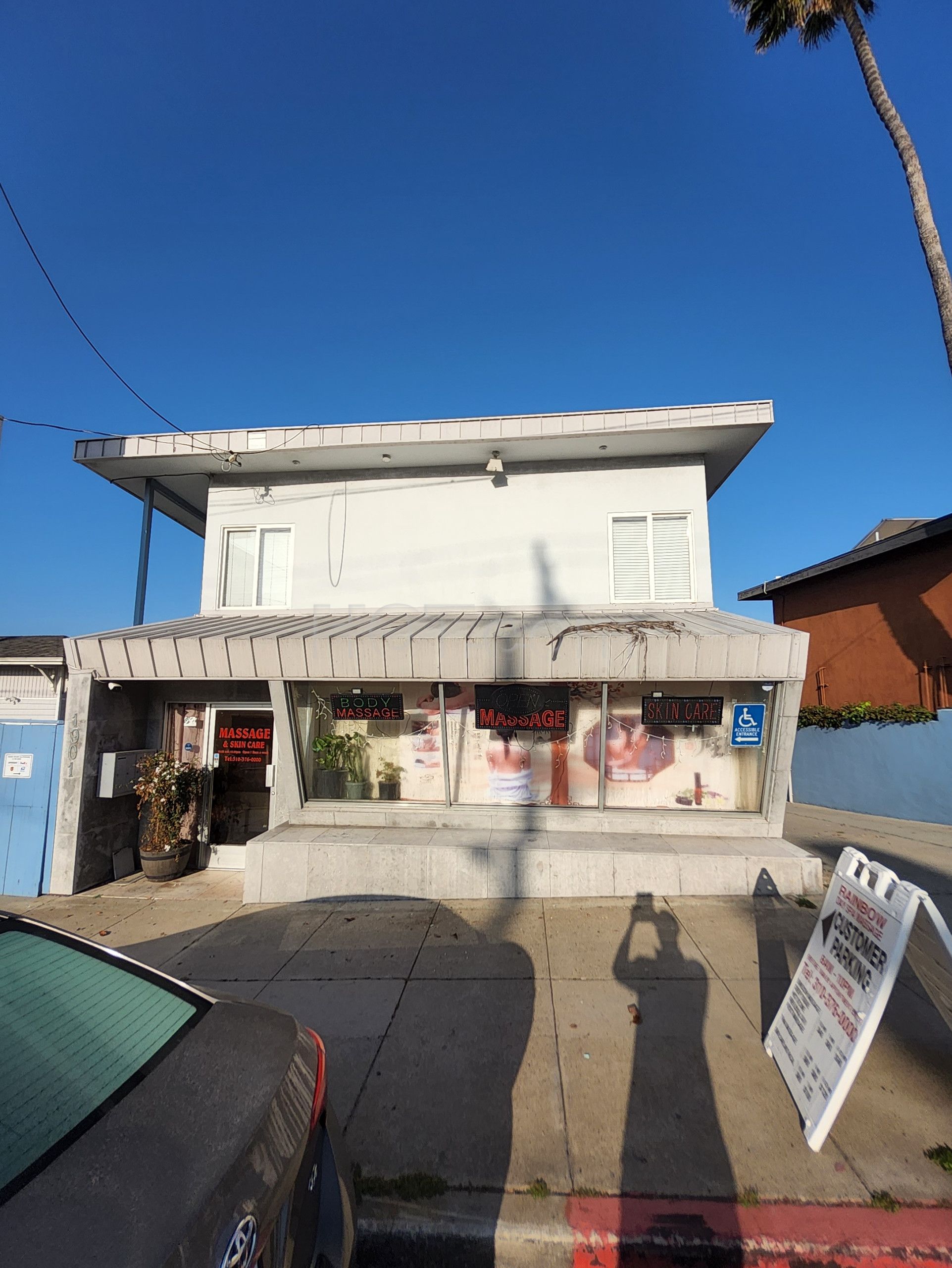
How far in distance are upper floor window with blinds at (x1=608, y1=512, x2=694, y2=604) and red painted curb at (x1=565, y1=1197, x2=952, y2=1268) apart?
687cm

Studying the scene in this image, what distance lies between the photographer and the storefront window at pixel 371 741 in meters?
7.83

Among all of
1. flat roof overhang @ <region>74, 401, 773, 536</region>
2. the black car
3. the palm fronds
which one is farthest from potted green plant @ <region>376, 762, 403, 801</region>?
the palm fronds

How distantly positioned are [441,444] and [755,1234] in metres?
8.46

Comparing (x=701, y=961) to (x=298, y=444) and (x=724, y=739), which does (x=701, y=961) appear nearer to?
(x=724, y=739)

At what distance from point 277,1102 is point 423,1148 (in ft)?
5.58

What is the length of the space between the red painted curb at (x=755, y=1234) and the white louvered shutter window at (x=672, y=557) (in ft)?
22.8

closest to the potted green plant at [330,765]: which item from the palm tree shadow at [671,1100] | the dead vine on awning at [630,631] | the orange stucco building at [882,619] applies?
the dead vine on awning at [630,631]

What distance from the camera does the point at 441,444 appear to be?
8594 millimetres

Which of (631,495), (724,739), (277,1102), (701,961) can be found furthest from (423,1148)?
(631,495)

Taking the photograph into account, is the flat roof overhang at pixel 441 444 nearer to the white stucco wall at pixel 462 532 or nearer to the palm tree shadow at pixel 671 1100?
the white stucco wall at pixel 462 532

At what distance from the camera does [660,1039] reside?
13.0ft

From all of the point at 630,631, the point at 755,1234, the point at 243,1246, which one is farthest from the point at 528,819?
the point at 243,1246

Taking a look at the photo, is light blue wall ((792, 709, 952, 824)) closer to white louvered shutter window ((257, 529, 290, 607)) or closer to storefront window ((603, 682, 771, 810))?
storefront window ((603, 682, 771, 810))

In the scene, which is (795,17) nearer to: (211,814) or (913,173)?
(913,173)
